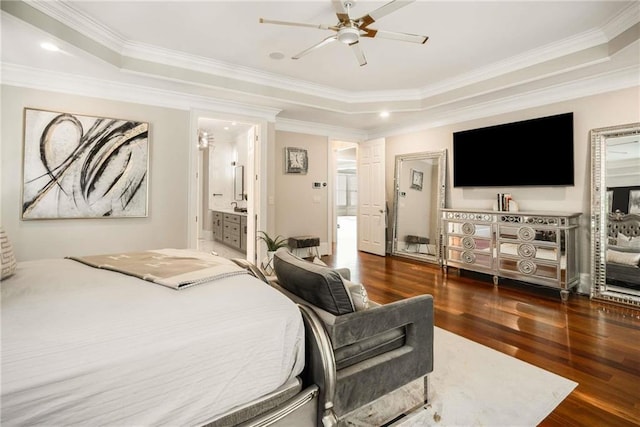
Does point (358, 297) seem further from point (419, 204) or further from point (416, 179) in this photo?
point (416, 179)

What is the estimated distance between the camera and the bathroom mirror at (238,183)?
765cm

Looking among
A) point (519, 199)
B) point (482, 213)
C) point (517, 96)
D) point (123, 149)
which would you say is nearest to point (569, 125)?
point (517, 96)

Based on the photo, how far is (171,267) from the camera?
1828 mm

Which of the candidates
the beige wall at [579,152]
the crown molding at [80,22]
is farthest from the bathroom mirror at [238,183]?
the beige wall at [579,152]

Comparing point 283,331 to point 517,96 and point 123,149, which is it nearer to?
point 123,149

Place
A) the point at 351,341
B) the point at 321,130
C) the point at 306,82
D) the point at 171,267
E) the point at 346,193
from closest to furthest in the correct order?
the point at 351,341, the point at 171,267, the point at 306,82, the point at 321,130, the point at 346,193

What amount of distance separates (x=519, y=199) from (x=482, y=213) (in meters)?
0.56

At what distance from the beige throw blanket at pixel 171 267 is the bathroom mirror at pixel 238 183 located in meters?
5.38

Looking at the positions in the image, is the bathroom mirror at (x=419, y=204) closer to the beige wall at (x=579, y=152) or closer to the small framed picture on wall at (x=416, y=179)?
the small framed picture on wall at (x=416, y=179)

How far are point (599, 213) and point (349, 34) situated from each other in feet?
Result: 11.7

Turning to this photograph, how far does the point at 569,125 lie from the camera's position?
3945mm

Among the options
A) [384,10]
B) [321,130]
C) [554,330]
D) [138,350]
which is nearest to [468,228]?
[554,330]

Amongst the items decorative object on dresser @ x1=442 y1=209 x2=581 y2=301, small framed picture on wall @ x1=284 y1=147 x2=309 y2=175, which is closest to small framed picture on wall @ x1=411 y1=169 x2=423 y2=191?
decorative object on dresser @ x1=442 y1=209 x2=581 y2=301

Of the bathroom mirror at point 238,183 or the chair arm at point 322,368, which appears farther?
the bathroom mirror at point 238,183
